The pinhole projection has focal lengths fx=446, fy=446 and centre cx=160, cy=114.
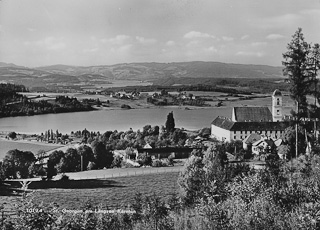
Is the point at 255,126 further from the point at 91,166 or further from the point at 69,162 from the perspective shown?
the point at 69,162

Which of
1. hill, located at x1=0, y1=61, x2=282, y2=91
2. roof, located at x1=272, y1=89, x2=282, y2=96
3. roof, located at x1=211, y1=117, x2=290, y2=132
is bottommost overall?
roof, located at x1=211, y1=117, x2=290, y2=132

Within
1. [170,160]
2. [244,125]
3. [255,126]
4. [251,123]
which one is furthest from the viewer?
[251,123]

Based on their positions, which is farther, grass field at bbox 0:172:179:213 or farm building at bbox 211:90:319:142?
farm building at bbox 211:90:319:142

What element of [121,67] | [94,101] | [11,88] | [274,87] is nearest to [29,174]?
[11,88]

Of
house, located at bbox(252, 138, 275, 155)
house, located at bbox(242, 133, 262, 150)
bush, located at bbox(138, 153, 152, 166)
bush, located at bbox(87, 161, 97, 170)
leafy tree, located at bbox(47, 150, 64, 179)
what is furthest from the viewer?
house, located at bbox(242, 133, 262, 150)

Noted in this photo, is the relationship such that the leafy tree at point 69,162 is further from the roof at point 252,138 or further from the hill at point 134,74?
the roof at point 252,138

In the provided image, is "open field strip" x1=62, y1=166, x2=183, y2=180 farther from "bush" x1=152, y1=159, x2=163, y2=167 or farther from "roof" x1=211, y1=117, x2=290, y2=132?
"roof" x1=211, y1=117, x2=290, y2=132

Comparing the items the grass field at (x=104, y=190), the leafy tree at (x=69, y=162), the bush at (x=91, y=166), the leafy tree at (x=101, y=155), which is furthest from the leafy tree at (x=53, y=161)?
the leafy tree at (x=101, y=155)

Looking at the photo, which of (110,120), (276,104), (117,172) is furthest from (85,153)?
(276,104)

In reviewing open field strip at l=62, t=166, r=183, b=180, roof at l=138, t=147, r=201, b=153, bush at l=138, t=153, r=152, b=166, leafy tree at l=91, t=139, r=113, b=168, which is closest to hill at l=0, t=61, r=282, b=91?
leafy tree at l=91, t=139, r=113, b=168
